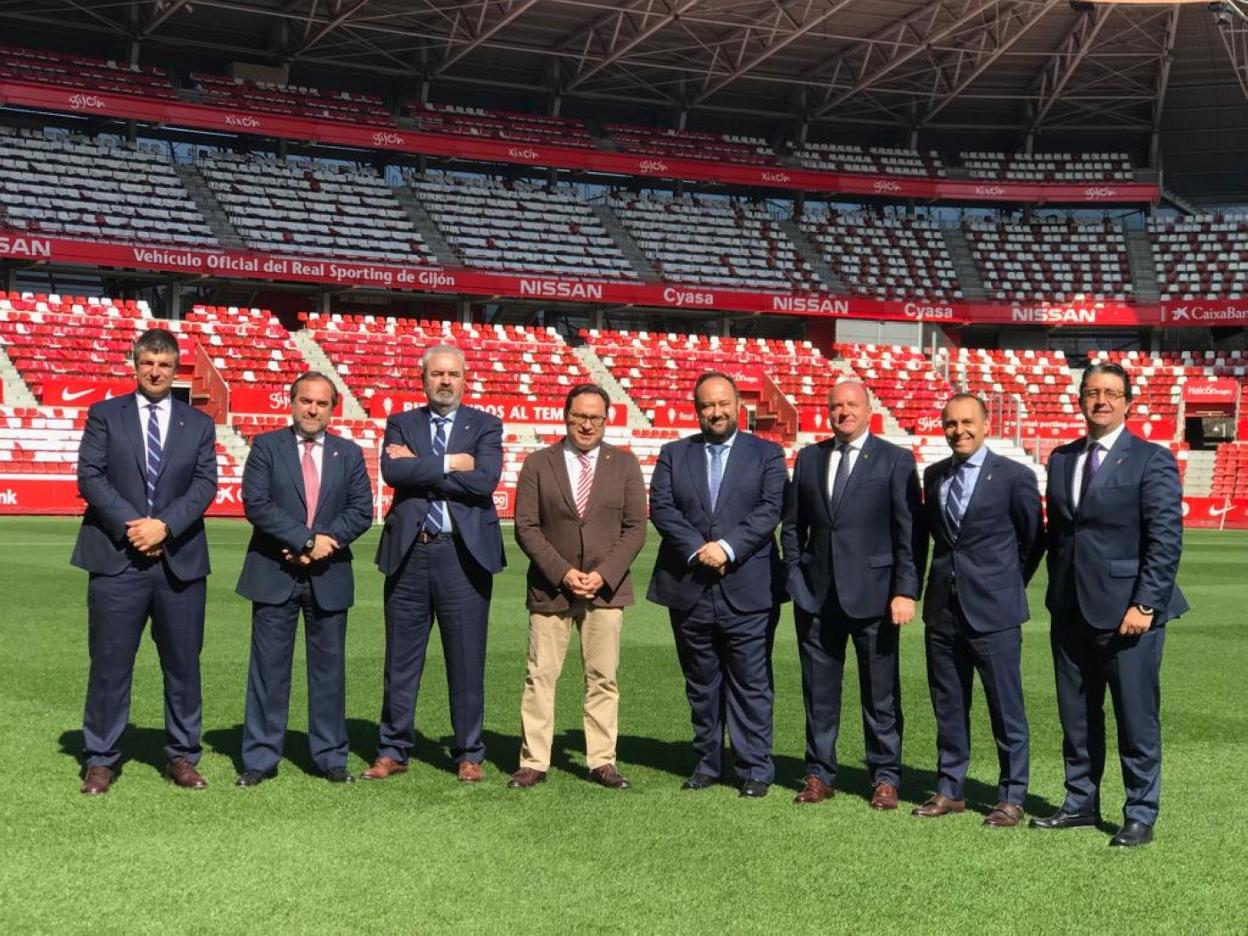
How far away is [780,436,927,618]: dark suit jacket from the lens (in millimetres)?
6578

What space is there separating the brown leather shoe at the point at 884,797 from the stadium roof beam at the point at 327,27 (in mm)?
37921

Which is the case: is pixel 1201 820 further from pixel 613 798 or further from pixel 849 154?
pixel 849 154

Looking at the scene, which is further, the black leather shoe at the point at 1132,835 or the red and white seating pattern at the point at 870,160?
the red and white seating pattern at the point at 870,160

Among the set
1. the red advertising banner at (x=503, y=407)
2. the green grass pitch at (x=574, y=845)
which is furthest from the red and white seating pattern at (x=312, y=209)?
the green grass pitch at (x=574, y=845)

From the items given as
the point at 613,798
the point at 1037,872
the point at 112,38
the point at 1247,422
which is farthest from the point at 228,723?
the point at 112,38

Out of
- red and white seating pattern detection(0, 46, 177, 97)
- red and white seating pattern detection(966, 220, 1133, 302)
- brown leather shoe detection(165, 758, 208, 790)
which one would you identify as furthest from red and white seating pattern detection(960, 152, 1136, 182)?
brown leather shoe detection(165, 758, 208, 790)

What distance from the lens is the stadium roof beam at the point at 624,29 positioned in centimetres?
4134

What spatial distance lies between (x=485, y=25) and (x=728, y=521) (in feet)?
132

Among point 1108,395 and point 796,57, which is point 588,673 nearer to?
point 1108,395

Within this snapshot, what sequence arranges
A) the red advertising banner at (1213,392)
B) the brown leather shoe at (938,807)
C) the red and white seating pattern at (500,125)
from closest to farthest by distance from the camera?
the brown leather shoe at (938,807) → the red advertising banner at (1213,392) → the red and white seating pattern at (500,125)

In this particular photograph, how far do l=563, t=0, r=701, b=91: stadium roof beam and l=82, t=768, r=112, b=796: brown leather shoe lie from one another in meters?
37.0

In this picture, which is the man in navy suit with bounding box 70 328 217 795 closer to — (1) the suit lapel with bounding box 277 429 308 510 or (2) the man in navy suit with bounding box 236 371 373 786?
(2) the man in navy suit with bounding box 236 371 373 786

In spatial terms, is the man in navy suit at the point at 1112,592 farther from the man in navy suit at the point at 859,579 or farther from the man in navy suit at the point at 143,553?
the man in navy suit at the point at 143,553

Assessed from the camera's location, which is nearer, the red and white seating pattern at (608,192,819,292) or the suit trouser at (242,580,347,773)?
the suit trouser at (242,580,347,773)
